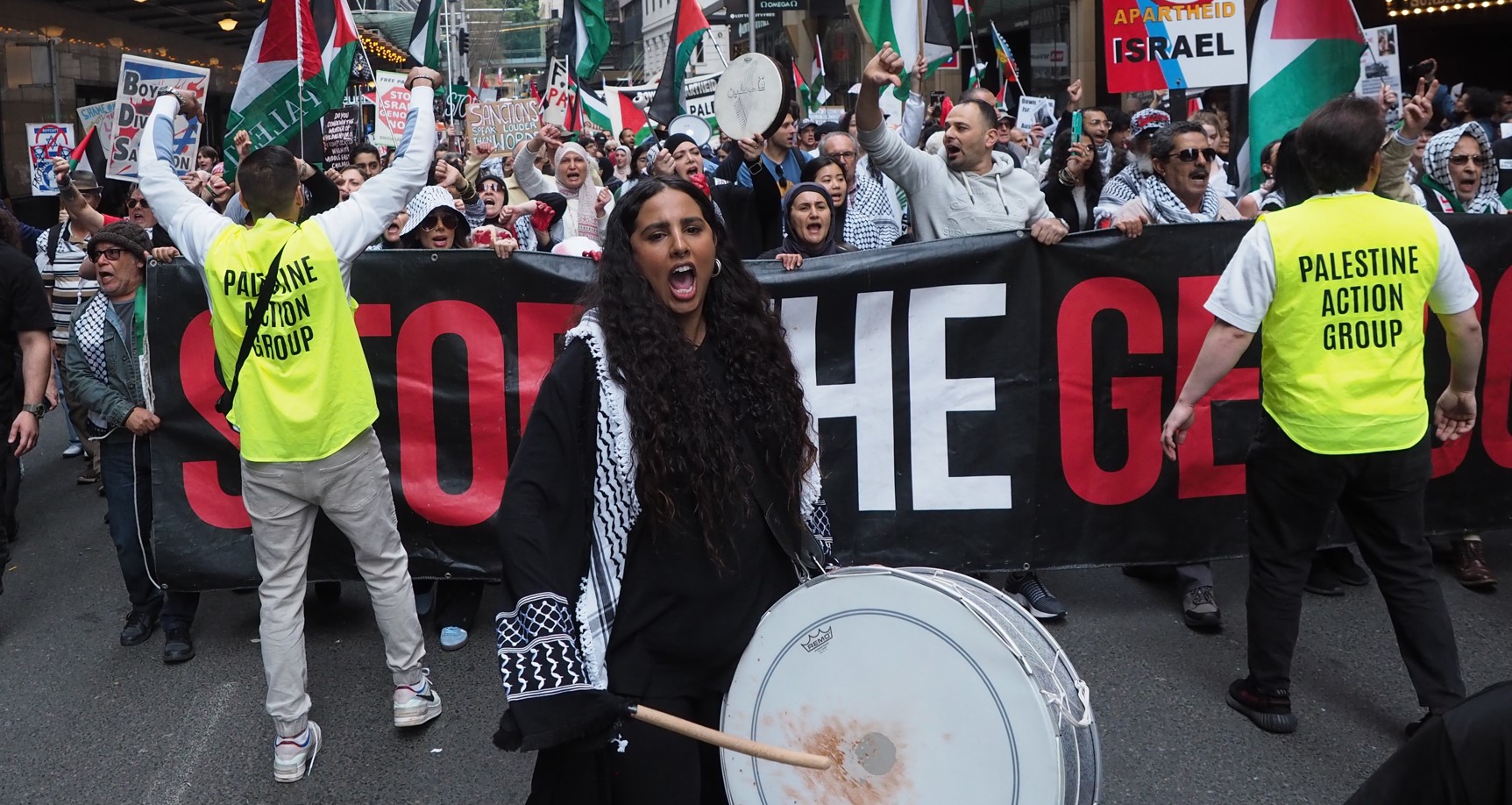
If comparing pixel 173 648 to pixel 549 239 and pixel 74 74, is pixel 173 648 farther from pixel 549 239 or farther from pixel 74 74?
pixel 74 74

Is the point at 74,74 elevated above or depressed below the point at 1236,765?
above

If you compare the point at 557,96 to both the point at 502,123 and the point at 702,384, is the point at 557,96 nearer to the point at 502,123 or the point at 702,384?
the point at 502,123

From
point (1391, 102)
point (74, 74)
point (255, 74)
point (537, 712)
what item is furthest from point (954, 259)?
point (74, 74)

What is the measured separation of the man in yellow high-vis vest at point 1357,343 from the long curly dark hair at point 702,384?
193cm

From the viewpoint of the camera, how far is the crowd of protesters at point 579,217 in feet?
13.8

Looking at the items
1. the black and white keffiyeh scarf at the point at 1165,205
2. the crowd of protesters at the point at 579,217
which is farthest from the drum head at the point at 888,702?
the black and white keffiyeh scarf at the point at 1165,205

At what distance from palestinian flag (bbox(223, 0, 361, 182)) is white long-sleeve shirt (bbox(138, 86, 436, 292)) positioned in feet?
7.70

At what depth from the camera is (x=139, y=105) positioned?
8.29 metres

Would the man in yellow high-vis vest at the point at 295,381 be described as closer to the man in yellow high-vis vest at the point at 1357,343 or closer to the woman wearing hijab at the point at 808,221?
the woman wearing hijab at the point at 808,221

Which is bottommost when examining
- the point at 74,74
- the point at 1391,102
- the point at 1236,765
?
the point at 1236,765

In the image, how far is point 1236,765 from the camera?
12.8 feet

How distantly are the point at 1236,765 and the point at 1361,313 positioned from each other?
1418 millimetres

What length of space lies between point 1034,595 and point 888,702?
317cm

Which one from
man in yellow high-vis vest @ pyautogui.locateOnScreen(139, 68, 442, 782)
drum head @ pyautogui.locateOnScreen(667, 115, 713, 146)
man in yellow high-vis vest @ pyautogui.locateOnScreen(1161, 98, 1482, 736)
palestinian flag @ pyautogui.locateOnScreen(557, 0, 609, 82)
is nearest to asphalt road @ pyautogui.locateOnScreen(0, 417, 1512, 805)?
man in yellow high-vis vest @ pyautogui.locateOnScreen(139, 68, 442, 782)
